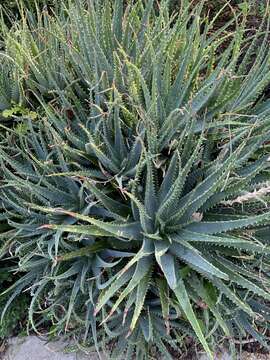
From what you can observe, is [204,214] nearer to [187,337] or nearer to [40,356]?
[187,337]

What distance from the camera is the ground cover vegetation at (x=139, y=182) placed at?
1.86 m

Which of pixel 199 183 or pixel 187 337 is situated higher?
pixel 199 183

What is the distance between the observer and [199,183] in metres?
1.88

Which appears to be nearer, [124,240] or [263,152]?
[124,240]

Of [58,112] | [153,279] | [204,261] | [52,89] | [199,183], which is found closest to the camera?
[204,261]

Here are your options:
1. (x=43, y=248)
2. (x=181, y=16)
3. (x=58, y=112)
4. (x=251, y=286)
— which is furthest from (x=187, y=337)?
(x=181, y=16)

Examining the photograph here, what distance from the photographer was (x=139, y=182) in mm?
2008

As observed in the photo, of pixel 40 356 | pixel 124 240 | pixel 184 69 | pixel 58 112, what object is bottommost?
pixel 40 356

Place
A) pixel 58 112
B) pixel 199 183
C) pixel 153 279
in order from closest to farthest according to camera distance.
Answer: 1. pixel 199 183
2. pixel 153 279
3. pixel 58 112

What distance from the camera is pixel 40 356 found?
2.45 m

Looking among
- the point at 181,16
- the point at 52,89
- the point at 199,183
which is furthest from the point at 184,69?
the point at 52,89

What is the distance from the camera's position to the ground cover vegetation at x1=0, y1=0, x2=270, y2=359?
1855 millimetres

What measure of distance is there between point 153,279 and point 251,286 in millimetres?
414

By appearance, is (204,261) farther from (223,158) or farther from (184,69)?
(184,69)
